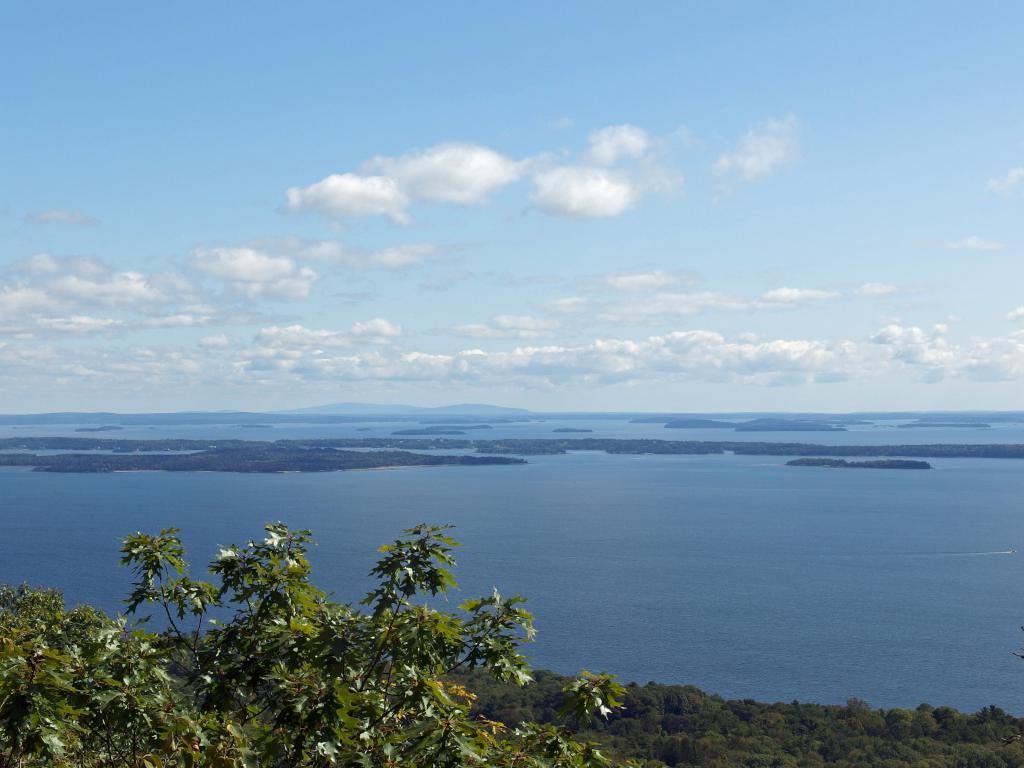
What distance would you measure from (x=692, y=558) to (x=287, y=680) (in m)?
93.4

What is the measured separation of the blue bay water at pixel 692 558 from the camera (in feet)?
194

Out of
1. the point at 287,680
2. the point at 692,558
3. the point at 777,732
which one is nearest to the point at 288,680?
the point at 287,680

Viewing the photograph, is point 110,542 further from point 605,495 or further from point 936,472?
point 936,472

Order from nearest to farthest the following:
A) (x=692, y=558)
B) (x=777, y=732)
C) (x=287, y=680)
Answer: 1. (x=287, y=680)
2. (x=777, y=732)
3. (x=692, y=558)

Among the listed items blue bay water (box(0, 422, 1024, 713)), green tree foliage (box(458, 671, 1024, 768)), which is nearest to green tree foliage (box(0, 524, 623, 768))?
green tree foliage (box(458, 671, 1024, 768))

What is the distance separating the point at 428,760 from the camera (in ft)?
21.5

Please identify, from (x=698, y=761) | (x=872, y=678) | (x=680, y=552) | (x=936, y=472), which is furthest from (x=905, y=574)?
(x=936, y=472)

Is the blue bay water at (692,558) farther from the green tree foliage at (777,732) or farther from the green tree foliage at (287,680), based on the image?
the green tree foliage at (287,680)

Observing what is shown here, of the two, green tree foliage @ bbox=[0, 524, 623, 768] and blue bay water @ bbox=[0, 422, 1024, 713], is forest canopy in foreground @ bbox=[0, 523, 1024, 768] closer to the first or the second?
green tree foliage @ bbox=[0, 524, 623, 768]

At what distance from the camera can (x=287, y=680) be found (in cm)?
709

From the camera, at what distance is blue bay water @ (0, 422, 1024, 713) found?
194 ft

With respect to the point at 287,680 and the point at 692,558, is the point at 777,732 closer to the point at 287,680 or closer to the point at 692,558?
the point at 287,680

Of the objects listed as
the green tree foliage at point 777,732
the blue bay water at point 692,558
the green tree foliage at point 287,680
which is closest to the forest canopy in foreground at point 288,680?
the green tree foliage at point 287,680

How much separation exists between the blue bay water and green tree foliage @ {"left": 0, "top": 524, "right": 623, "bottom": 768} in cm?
4881
